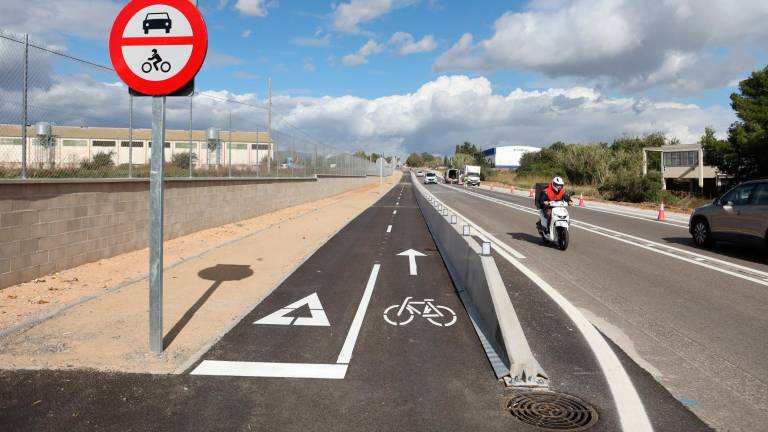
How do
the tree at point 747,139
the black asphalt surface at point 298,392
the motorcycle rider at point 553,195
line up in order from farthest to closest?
the tree at point 747,139 < the motorcycle rider at point 553,195 < the black asphalt surface at point 298,392

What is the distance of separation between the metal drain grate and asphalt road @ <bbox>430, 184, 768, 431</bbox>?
0.84 m

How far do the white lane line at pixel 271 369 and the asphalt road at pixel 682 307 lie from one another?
2815 mm

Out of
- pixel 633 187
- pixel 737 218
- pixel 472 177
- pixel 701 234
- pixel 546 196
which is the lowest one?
pixel 701 234

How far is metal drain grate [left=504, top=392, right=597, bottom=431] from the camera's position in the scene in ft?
13.1

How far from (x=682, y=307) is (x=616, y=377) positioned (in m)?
3.35

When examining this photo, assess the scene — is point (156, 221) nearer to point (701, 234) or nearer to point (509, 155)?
point (701, 234)

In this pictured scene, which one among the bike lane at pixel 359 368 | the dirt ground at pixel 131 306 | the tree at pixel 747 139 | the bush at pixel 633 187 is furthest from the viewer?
the bush at pixel 633 187

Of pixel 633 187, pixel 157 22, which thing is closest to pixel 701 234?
pixel 157 22

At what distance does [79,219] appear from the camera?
9820 mm

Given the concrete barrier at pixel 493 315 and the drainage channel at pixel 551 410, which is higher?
the concrete barrier at pixel 493 315

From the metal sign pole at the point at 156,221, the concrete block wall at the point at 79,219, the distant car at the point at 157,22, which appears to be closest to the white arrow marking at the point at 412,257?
the metal sign pole at the point at 156,221

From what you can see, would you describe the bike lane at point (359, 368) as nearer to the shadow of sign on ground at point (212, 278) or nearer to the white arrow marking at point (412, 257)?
the shadow of sign on ground at point (212, 278)

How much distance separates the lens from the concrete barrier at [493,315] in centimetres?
481

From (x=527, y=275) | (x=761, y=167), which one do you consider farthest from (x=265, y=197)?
(x=761, y=167)
